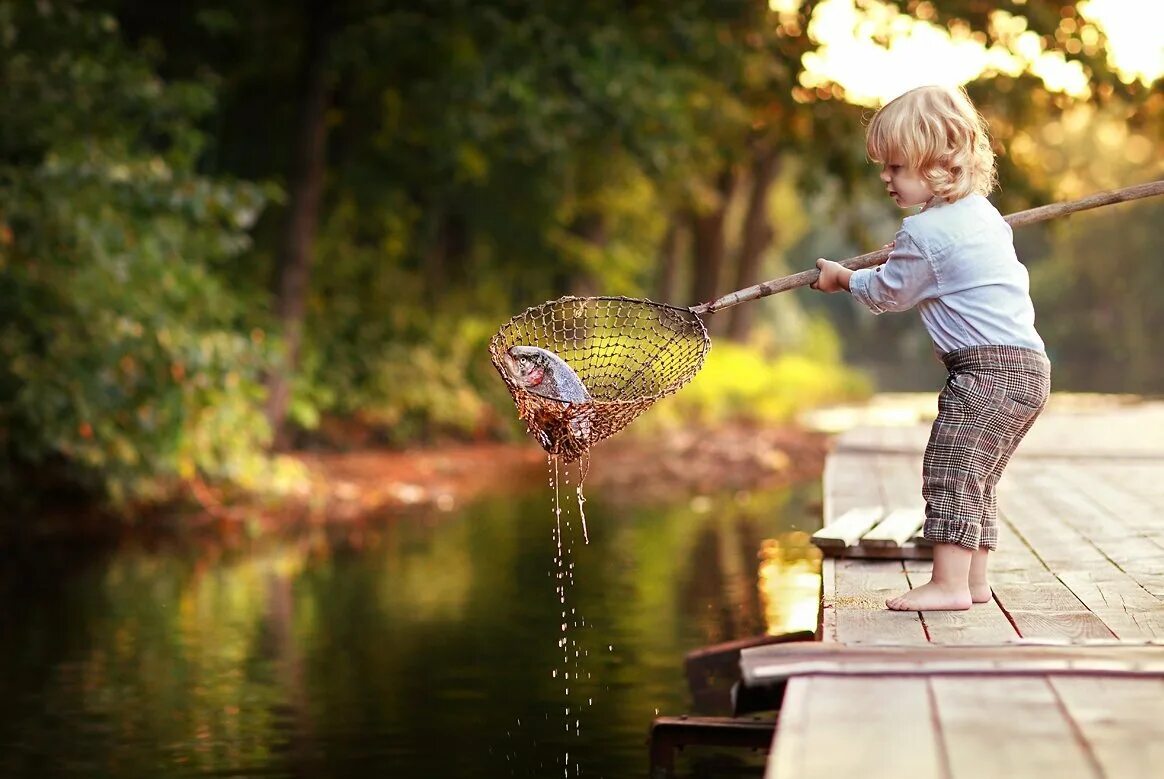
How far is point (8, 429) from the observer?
13617mm

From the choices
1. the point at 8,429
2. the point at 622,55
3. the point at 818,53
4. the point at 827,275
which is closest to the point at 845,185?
the point at 818,53

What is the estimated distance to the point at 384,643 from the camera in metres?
10.1

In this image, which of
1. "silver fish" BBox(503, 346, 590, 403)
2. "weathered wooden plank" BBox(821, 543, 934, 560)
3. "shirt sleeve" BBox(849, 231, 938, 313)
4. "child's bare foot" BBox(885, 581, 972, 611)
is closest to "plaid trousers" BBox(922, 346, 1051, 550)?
"child's bare foot" BBox(885, 581, 972, 611)

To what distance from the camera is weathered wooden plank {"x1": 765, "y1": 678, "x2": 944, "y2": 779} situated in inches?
152

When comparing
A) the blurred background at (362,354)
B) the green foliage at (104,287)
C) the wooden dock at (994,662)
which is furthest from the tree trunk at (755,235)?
the wooden dock at (994,662)

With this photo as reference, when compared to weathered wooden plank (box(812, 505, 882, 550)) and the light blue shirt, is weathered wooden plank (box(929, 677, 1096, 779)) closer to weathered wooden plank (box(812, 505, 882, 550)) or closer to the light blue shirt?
the light blue shirt

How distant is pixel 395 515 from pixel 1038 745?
12753mm

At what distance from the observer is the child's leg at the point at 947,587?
18.7ft

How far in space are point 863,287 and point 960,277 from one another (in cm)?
29

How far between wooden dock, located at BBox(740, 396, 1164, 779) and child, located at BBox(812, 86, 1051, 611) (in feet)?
1.01

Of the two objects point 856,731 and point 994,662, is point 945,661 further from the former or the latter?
point 856,731

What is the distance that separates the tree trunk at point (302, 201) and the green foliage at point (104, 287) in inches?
94.8

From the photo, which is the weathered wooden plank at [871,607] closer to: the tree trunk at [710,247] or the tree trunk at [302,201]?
the tree trunk at [302,201]

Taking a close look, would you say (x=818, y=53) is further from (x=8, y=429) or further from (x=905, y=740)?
(x=905, y=740)
